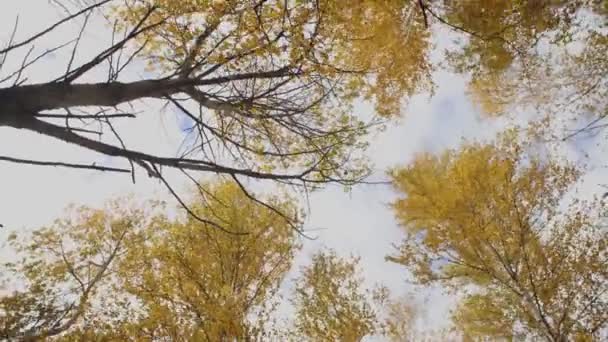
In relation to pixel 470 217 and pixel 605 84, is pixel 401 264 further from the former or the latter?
pixel 605 84

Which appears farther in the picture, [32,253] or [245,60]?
[32,253]

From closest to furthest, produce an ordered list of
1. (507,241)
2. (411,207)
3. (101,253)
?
(507,241) → (411,207) → (101,253)

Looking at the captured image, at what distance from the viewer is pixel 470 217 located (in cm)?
606

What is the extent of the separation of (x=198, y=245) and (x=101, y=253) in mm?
2622

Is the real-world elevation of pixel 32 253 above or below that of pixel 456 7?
below

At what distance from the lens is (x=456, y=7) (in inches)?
211

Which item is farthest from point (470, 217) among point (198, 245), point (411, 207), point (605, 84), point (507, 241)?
point (198, 245)

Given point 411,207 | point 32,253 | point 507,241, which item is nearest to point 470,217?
point 507,241

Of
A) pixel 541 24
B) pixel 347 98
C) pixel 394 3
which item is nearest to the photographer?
pixel 347 98

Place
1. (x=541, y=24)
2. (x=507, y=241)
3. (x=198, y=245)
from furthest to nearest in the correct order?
(x=198, y=245) < (x=507, y=241) < (x=541, y=24)

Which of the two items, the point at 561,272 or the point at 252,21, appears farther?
the point at 561,272

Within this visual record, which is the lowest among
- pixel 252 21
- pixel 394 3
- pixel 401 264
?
pixel 401 264

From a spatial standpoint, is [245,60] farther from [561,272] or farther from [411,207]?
[561,272]

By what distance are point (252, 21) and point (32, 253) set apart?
684 centimetres
